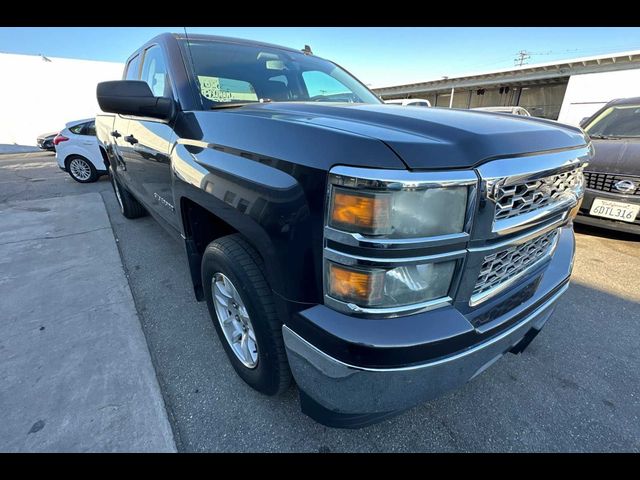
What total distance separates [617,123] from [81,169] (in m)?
11.0

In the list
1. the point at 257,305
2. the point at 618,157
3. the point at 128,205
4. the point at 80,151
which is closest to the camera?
the point at 257,305

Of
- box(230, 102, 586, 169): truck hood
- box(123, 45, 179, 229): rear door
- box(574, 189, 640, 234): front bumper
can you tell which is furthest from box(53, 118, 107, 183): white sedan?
box(574, 189, 640, 234): front bumper

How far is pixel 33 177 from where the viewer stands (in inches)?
376

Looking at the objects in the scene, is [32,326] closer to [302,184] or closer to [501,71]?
[302,184]

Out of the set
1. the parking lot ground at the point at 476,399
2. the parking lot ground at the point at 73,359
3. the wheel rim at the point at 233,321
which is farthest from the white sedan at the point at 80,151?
the wheel rim at the point at 233,321

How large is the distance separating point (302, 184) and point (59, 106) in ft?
87.6

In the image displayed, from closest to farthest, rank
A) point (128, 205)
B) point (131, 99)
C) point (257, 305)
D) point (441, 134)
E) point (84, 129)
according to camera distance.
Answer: point (441, 134) < point (257, 305) < point (131, 99) < point (128, 205) < point (84, 129)

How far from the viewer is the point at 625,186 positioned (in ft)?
11.5

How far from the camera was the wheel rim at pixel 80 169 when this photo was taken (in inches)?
317

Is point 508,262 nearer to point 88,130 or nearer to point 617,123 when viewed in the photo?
point 617,123

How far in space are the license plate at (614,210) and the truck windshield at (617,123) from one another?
1.26 metres

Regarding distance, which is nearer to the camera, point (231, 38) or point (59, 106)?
point (231, 38)

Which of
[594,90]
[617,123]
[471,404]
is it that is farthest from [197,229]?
[594,90]
